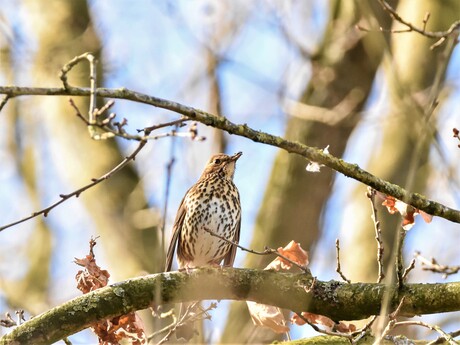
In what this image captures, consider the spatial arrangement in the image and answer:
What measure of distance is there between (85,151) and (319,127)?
2241 mm

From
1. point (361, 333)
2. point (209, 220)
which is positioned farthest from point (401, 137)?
point (361, 333)

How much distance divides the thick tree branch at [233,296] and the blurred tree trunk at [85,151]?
363 cm

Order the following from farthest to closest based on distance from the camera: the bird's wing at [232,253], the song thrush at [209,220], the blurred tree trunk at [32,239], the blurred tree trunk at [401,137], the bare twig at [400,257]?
the blurred tree trunk at [32,239] → the blurred tree trunk at [401,137] → the bird's wing at [232,253] → the song thrush at [209,220] → the bare twig at [400,257]

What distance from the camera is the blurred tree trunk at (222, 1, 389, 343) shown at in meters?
7.66

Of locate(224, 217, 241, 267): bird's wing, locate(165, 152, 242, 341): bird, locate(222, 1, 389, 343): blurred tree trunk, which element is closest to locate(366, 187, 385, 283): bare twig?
locate(165, 152, 242, 341): bird

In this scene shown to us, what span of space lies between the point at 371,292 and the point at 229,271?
691 millimetres

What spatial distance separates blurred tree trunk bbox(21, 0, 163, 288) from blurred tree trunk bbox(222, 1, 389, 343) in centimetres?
106

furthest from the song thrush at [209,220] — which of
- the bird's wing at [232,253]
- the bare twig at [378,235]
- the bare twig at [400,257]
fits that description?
the bare twig at [400,257]

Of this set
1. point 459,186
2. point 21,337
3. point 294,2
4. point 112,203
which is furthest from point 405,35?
point 21,337

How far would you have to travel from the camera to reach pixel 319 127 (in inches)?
309

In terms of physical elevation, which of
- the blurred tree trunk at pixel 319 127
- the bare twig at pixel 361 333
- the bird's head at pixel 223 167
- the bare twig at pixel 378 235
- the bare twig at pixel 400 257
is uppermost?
the blurred tree trunk at pixel 319 127

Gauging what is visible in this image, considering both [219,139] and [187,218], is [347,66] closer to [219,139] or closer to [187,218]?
[219,139]

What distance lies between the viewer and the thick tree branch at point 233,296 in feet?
12.6

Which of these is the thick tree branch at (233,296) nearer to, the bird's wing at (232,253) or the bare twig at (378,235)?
the bare twig at (378,235)
